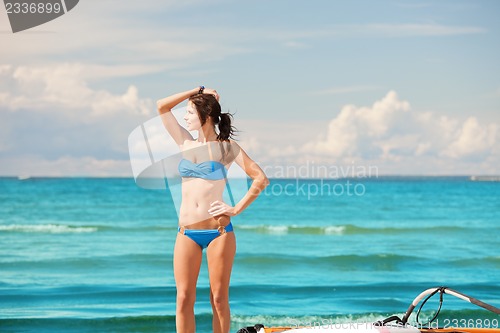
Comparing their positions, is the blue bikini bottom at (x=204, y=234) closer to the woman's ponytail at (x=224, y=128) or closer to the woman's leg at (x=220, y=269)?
the woman's leg at (x=220, y=269)

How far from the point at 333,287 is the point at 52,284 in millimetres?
4686

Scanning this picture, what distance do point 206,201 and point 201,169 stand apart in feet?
0.63

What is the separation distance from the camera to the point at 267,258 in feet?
56.5

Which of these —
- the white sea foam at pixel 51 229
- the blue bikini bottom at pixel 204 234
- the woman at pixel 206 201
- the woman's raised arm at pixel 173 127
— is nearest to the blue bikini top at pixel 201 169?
the woman at pixel 206 201

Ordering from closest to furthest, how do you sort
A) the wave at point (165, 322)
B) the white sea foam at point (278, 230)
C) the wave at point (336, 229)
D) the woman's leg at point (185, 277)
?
the woman's leg at point (185, 277) → the wave at point (165, 322) → the wave at point (336, 229) → the white sea foam at point (278, 230)

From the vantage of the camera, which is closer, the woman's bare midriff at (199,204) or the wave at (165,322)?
the woman's bare midriff at (199,204)

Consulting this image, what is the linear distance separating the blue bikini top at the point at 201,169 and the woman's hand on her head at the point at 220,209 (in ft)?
0.53

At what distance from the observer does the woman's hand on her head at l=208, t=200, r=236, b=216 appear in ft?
16.5

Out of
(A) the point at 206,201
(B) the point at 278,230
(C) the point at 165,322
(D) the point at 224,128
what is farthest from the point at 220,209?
(B) the point at 278,230

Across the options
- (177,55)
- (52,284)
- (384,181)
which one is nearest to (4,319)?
(52,284)

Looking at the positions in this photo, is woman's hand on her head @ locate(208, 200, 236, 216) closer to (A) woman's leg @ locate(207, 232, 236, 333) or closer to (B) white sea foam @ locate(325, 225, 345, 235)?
(A) woman's leg @ locate(207, 232, 236, 333)

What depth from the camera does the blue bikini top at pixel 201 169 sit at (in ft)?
16.6

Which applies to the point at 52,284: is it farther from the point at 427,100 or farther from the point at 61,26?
the point at 427,100

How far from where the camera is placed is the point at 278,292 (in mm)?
12977
